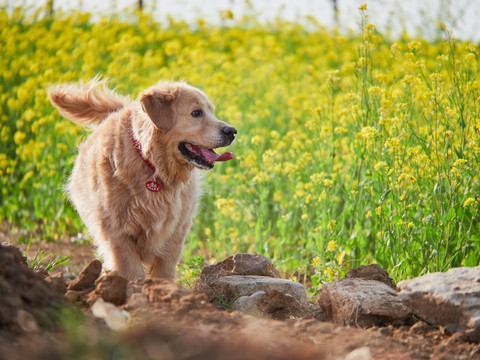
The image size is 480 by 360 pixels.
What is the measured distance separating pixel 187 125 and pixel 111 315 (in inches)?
70.8

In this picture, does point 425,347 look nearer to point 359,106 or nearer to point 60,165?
point 359,106

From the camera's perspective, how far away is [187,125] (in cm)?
411

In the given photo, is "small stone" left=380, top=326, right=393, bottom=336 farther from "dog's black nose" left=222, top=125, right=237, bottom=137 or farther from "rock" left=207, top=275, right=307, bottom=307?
"dog's black nose" left=222, top=125, right=237, bottom=137

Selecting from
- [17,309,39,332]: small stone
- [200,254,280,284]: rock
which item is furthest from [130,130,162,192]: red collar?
[17,309,39,332]: small stone

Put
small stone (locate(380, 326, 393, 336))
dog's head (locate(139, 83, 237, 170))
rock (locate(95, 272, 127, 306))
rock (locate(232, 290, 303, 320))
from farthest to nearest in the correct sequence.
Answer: dog's head (locate(139, 83, 237, 170)) < rock (locate(232, 290, 303, 320)) < small stone (locate(380, 326, 393, 336)) < rock (locate(95, 272, 127, 306))

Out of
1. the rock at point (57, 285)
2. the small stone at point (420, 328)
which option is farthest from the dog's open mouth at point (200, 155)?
the small stone at point (420, 328)

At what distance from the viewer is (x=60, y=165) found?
652cm

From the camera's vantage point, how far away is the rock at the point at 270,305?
3.47m

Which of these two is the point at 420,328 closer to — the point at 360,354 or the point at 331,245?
the point at 360,354

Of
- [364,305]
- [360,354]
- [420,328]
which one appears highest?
[360,354]

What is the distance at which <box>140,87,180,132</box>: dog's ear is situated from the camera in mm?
3924

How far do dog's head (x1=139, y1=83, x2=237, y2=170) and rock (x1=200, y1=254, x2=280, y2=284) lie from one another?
0.71 metres

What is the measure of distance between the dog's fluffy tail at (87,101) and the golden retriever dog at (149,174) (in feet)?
1.50

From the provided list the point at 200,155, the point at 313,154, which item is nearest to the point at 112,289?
the point at 200,155
